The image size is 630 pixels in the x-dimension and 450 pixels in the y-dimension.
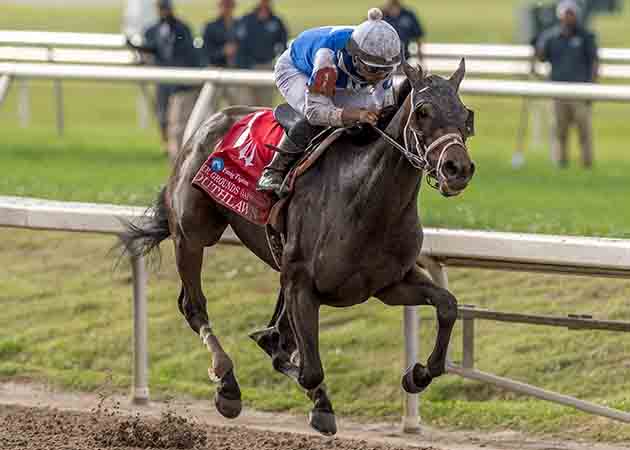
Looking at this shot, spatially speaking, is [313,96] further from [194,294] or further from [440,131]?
[194,294]

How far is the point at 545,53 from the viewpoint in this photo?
14.0 metres

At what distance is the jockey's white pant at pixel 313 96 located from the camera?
6203mm

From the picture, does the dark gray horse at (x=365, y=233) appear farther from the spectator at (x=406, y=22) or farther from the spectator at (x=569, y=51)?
the spectator at (x=406, y=22)

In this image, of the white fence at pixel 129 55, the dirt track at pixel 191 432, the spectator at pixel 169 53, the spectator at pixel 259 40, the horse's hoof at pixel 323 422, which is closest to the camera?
the horse's hoof at pixel 323 422

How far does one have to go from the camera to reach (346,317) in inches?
329

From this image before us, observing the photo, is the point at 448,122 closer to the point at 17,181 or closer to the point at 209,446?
the point at 209,446

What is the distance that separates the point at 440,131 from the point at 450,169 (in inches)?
6.9

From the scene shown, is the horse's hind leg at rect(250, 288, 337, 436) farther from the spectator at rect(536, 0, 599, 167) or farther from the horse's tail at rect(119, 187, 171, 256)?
the spectator at rect(536, 0, 599, 167)

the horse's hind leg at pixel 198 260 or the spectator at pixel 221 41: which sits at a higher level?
the horse's hind leg at pixel 198 260

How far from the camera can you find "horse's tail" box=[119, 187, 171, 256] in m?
7.40

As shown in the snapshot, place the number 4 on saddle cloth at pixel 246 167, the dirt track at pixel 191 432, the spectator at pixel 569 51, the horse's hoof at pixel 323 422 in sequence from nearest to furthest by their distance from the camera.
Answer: the horse's hoof at pixel 323 422, the number 4 on saddle cloth at pixel 246 167, the dirt track at pixel 191 432, the spectator at pixel 569 51

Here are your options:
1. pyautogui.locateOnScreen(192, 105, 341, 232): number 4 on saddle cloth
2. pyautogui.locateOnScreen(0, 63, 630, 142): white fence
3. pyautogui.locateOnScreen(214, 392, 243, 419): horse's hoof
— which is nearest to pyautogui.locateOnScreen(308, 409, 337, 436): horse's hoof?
pyautogui.locateOnScreen(214, 392, 243, 419): horse's hoof

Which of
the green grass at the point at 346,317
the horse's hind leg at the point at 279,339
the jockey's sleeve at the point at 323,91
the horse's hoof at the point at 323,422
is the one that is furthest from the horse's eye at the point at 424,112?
the green grass at the point at 346,317

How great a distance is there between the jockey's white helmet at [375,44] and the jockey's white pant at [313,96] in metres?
0.23
